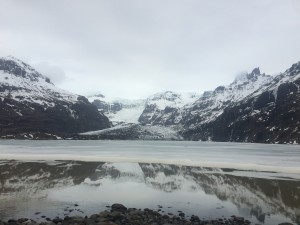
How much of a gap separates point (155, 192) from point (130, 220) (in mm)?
16594

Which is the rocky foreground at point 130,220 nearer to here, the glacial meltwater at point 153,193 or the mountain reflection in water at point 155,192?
the glacial meltwater at point 153,193

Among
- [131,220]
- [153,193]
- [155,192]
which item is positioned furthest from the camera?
[155,192]

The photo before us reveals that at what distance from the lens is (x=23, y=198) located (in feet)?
144

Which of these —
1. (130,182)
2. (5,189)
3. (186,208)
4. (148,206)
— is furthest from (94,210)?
(130,182)

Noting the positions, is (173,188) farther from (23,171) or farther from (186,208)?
(23,171)

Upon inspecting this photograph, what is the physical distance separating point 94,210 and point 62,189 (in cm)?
1363

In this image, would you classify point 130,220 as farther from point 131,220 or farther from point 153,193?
point 153,193

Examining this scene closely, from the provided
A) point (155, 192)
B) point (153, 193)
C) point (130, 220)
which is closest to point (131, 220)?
point (130, 220)

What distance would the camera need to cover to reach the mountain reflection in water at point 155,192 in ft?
129

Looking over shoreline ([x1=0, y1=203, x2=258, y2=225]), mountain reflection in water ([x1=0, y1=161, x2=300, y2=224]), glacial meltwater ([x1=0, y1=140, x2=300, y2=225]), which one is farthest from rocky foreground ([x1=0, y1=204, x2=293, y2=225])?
mountain reflection in water ([x1=0, y1=161, x2=300, y2=224])

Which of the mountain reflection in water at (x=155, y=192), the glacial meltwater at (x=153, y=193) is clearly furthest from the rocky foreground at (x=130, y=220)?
the mountain reflection in water at (x=155, y=192)

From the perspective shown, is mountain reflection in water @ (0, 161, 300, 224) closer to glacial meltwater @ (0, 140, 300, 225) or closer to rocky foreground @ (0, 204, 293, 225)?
glacial meltwater @ (0, 140, 300, 225)

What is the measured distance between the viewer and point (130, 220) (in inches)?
1346

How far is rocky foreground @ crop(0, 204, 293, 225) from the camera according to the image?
3266cm
